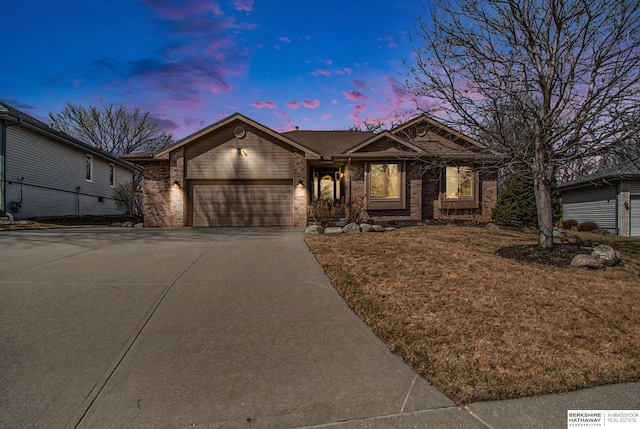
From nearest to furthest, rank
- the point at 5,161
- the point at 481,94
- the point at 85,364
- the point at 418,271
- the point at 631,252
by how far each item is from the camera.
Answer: the point at 85,364
the point at 418,271
the point at 481,94
the point at 631,252
the point at 5,161

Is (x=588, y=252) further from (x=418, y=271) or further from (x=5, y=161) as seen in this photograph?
(x=5, y=161)

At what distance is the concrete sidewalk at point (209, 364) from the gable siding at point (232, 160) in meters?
10.4

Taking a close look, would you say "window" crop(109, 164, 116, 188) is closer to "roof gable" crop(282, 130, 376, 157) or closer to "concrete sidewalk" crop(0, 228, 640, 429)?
"roof gable" crop(282, 130, 376, 157)

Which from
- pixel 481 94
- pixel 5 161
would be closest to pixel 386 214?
pixel 481 94

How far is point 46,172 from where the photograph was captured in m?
19.0

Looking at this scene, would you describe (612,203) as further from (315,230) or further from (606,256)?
(315,230)

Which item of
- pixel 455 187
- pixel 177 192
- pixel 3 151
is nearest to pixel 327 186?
pixel 455 187

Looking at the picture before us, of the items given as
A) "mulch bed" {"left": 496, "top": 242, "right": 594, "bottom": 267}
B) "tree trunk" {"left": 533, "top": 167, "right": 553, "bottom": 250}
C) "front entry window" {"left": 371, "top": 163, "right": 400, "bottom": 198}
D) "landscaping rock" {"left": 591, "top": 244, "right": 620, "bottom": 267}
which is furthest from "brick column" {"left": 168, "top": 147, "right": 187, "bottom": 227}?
"landscaping rock" {"left": 591, "top": 244, "right": 620, "bottom": 267}

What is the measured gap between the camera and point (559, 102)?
7.23 meters

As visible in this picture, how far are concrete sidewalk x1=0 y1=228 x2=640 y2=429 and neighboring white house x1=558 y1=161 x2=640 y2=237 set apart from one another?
1718 cm

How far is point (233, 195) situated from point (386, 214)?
7119 millimetres

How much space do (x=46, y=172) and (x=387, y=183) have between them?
18.2 m

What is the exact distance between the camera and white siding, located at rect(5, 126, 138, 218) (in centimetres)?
1672

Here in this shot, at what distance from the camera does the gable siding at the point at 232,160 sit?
16000 mm
